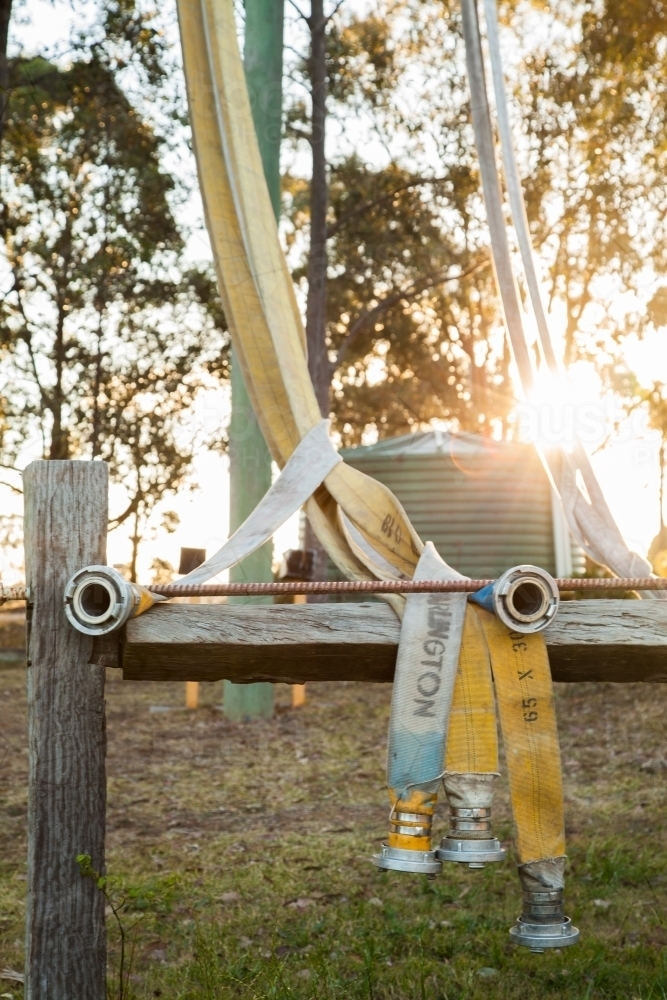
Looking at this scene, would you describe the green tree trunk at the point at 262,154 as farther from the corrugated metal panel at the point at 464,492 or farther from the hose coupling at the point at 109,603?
the corrugated metal panel at the point at 464,492

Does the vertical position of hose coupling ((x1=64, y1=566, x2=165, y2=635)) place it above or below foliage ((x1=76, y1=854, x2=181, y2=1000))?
above

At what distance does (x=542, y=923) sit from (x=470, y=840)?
29 cm

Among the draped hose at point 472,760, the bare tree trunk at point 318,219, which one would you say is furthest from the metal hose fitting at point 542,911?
the bare tree trunk at point 318,219

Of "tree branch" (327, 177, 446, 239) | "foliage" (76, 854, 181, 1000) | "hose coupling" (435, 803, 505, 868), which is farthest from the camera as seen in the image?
"tree branch" (327, 177, 446, 239)

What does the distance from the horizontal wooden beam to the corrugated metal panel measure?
1268 centimetres

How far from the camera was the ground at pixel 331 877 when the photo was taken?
336 centimetres

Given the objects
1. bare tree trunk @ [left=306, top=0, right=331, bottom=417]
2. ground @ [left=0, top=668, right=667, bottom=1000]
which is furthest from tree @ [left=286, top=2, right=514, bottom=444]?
ground @ [left=0, top=668, right=667, bottom=1000]

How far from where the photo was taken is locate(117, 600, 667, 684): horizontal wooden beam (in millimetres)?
2590

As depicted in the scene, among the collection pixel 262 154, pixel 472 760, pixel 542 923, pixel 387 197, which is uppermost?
pixel 387 197

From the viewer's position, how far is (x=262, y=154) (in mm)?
8797

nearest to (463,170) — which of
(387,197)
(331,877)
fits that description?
(387,197)

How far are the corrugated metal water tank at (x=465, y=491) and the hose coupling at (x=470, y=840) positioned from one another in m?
12.9

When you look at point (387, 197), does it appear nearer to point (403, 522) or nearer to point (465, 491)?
point (465, 491)

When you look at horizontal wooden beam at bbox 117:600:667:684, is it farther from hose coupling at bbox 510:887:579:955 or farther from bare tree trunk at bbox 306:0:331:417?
bare tree trunk at bbox 306:0:331:417
